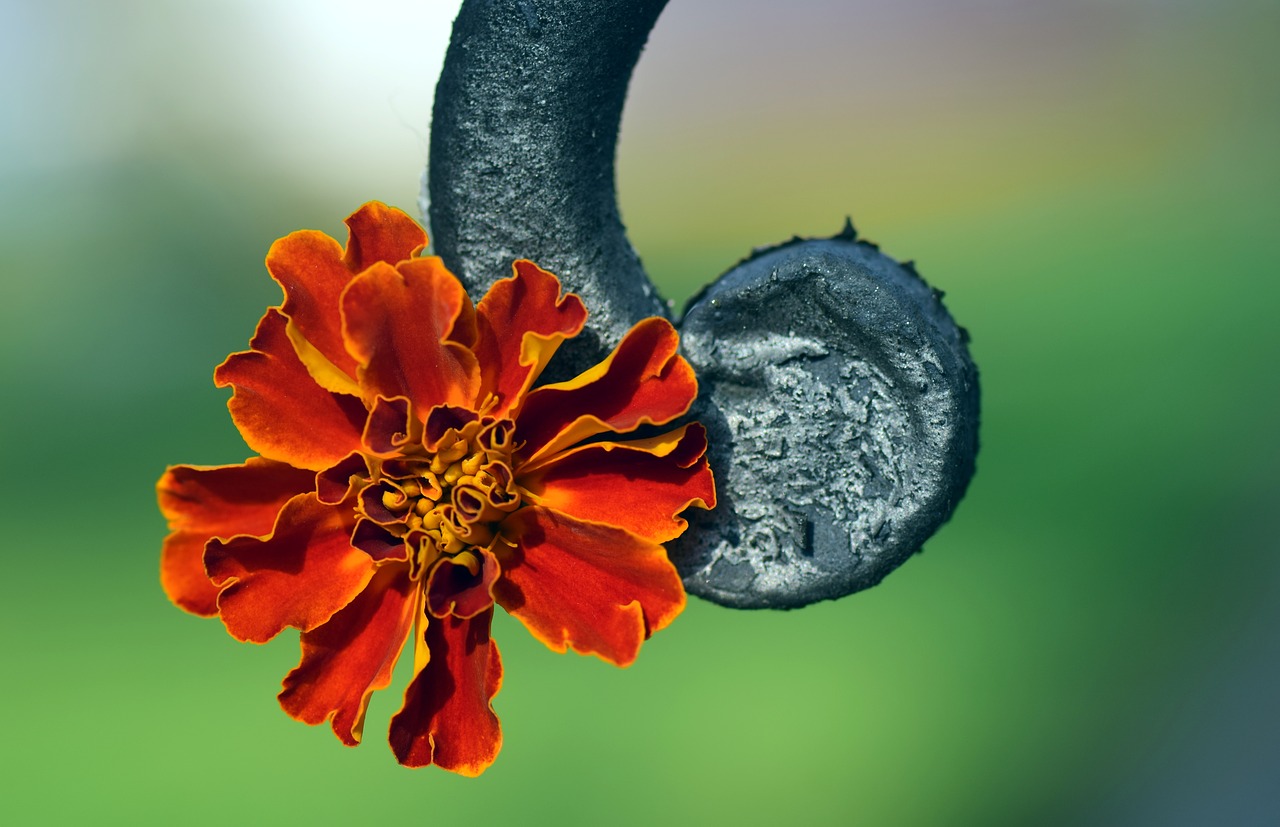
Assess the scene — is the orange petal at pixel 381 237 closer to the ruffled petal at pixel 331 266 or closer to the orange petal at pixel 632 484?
the ruffled petal at pixel 331 266

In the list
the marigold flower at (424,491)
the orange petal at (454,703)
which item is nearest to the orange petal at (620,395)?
the marigold flower at (424,491)

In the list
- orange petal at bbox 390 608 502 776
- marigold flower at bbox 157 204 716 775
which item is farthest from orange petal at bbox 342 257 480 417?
orange petal at bbox 390 608 502 776

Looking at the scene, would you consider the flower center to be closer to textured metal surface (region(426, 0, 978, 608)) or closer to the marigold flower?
the marigold flower

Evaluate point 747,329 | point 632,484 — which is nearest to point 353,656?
point 632,484

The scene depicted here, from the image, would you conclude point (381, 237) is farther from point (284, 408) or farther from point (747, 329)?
point (747, 329)

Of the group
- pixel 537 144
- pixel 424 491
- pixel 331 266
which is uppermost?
pixel 537 144

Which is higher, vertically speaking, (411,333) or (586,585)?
(411,333)
